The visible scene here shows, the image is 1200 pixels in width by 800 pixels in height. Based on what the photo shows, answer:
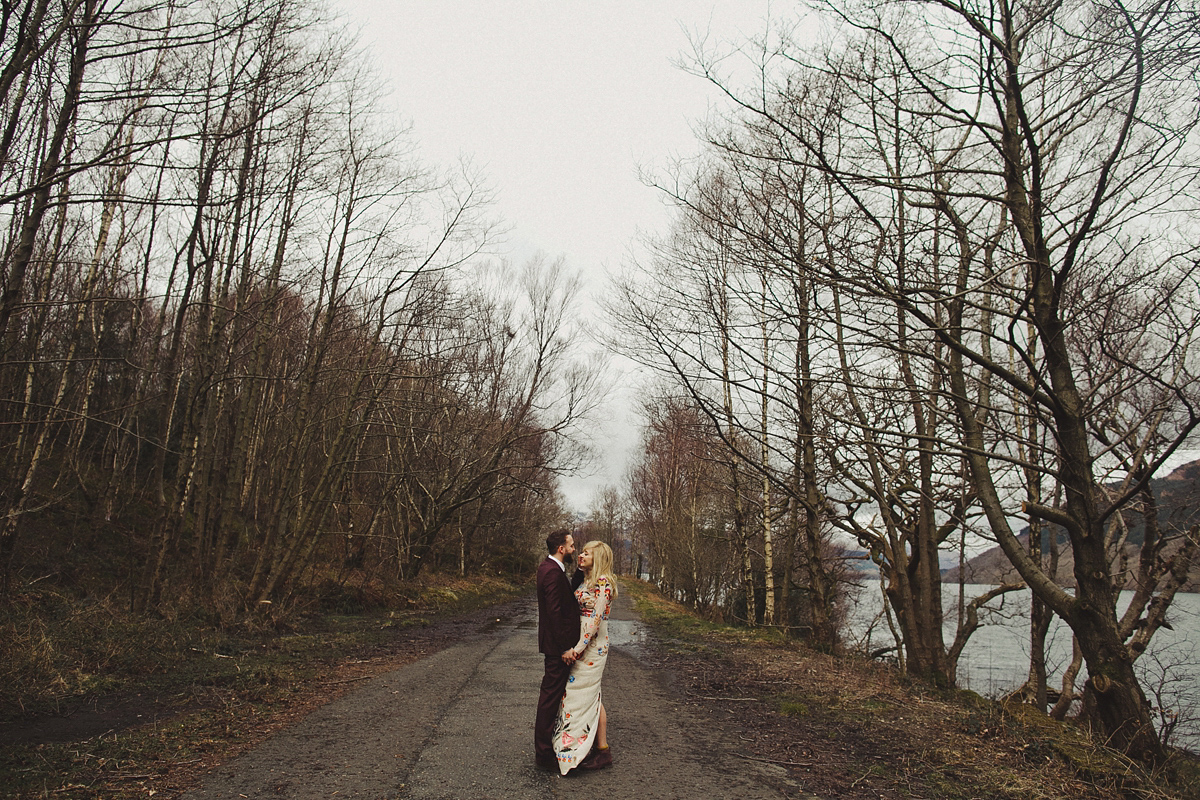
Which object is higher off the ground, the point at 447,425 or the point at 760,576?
the point at 447,425

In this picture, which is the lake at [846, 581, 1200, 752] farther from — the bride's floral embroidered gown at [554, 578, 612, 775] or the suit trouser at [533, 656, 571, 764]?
the suit trouser at [533, 656, 571, 764]

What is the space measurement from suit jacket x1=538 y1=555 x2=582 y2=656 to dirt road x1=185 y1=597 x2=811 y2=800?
33.0 inches

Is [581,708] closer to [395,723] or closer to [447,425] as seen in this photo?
[395,723]

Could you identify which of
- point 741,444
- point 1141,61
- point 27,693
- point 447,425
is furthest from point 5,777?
point 447,425

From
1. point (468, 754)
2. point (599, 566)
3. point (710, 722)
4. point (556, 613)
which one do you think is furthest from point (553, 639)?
point (710, 722)

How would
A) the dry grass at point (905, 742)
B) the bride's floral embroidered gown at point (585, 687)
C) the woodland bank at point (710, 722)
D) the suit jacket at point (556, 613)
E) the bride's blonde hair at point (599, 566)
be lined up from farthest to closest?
the bride's blonde hair at point (599, 566), the suit jacket at point (556, 613), the bride's floral embroidered gown at point (585, 687), the dry grass at point (905, 742), the woodland bank at point (710, 722)

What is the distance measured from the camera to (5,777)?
154 inches

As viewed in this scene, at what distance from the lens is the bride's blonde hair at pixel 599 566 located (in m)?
5.11

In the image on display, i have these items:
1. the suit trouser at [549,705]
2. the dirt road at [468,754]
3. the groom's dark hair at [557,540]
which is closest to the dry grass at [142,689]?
the dirt road at [468,754]

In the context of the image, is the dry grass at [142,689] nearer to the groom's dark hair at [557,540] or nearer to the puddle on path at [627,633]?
the groom's dark hair at [557,540]

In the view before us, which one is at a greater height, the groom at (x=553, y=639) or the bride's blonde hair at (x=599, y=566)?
the bride's blonde hair at (x=599, y=566)

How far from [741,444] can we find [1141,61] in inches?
555

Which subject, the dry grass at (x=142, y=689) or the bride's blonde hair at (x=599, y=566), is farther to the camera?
the bride's blonde hair at (x=599, y=566)

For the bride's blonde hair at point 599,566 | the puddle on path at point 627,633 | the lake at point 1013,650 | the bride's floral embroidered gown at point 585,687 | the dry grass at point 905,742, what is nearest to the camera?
the dry grass at point 905,742
